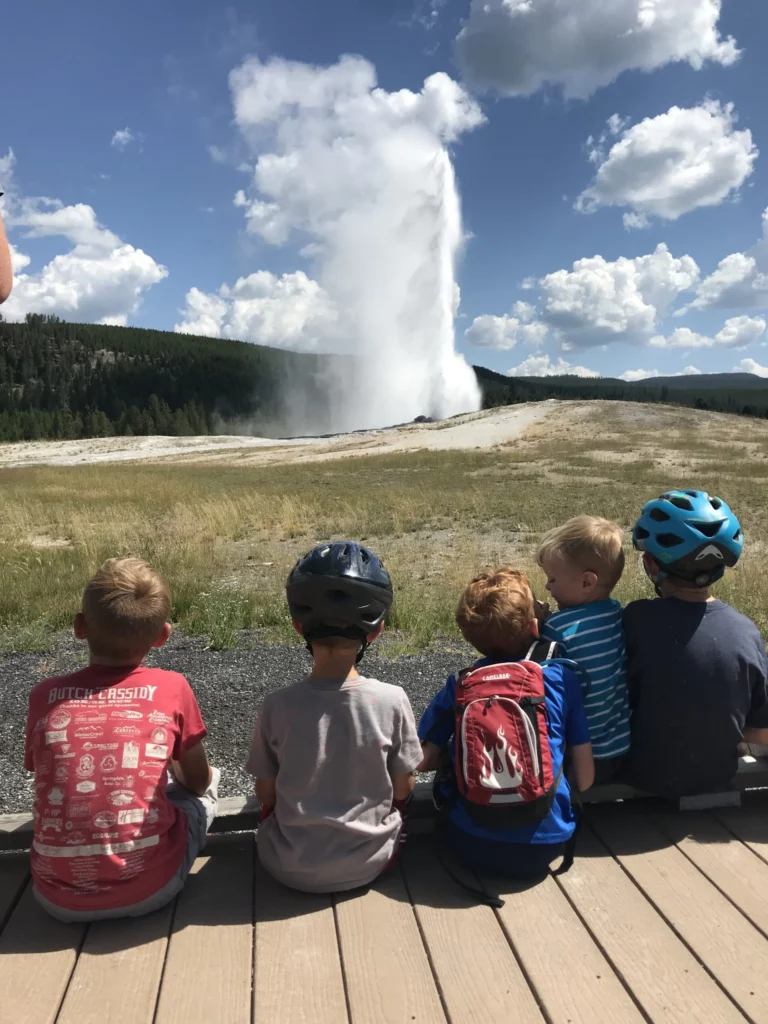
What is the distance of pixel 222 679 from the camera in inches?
241

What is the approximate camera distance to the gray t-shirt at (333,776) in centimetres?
257

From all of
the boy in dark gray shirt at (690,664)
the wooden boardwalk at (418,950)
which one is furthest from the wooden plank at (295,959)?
the boy in dark gray shirt at (690,664)

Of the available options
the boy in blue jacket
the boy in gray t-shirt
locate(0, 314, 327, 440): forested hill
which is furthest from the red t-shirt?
locate(0, 314, 327, 440): forested hill

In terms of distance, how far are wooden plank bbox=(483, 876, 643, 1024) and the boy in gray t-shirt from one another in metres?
0.49

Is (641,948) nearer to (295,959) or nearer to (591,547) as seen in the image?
(295,959)

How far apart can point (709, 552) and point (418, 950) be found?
1812mm

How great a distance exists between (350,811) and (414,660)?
406 cm

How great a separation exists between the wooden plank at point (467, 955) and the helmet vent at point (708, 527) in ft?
5.31

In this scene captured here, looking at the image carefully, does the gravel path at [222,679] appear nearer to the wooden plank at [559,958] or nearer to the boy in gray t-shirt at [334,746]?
the boy in gray t-shirt at [334,746]

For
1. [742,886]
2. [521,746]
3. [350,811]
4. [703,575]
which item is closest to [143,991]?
[350,811]

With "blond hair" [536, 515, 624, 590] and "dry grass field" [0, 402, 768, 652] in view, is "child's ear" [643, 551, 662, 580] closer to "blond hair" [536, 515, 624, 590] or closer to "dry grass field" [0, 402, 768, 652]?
"blond hair" [536, 515, 624, 590]

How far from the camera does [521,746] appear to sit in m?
2.64

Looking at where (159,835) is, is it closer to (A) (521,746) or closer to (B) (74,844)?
(B) (74,844)

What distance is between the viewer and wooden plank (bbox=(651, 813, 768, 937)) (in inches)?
98.7
